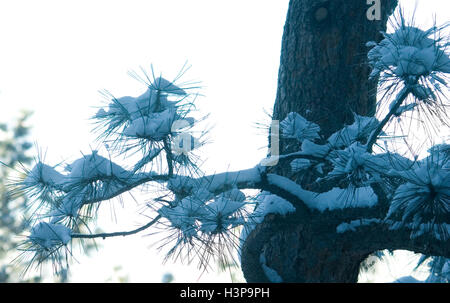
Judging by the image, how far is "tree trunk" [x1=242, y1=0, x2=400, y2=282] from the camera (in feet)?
10.5

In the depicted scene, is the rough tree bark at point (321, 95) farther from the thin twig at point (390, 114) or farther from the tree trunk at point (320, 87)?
the thin twig at point (390, 114)

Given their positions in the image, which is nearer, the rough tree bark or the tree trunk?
the rough tree bark

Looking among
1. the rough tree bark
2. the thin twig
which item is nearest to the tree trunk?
the rough tree bark

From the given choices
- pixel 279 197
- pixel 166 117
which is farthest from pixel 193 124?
pixel 279 197

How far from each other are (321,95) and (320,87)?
6 centimetres

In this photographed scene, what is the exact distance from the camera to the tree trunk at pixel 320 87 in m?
3.20

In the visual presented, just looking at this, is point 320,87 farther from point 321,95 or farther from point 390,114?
point 390,114

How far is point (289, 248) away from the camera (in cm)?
327

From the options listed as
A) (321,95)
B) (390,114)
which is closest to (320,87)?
(321,95)

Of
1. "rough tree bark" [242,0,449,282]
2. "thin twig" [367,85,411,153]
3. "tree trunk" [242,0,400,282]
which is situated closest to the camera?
"thin twig" [367,85,411,153]

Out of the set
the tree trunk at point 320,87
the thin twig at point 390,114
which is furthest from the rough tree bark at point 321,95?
the thin twig at point 390,114

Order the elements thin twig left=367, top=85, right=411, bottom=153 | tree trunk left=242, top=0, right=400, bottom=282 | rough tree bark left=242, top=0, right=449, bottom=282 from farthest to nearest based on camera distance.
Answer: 1. tree trunk left=242, top=0, right=400, bottom=282
2. rough tree bark left=242, top=0, right=449, bottom=282
3. thin twig left=367, top=85, right=411, bottom=153

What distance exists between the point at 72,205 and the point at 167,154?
62 cm

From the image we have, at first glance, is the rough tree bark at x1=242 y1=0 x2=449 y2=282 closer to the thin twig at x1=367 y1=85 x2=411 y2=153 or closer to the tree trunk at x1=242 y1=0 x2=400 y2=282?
the tree trunk at x1=242 y1=0 x2=400 y2=282
